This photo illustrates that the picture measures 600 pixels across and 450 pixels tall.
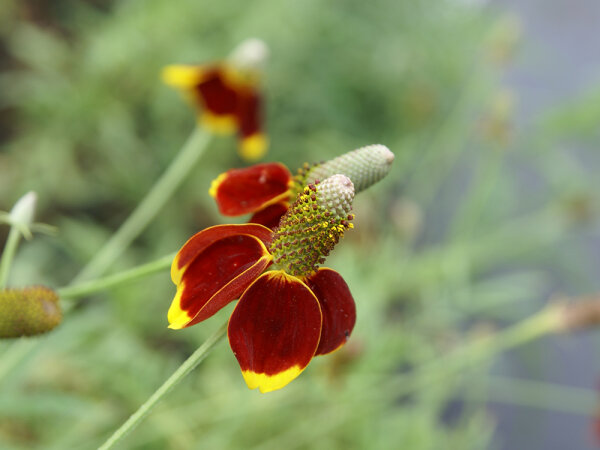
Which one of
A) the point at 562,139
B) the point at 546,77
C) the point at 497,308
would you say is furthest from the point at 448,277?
the point at 546,77

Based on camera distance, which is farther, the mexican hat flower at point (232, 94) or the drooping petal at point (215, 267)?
the mexican hat flower at point (232, 94)

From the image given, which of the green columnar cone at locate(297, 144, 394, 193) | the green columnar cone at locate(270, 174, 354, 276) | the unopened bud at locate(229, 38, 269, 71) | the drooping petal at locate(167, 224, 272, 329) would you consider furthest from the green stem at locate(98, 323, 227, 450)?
the unopened bud at locate(229, 38, 269, 71)

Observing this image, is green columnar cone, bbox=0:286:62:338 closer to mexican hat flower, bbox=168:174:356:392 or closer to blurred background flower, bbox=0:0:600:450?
mexican hat flower, bbox=168:174:356:392

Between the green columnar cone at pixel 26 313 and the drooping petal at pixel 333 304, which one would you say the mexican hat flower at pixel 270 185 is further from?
the green columnar cone at pixel 26 313

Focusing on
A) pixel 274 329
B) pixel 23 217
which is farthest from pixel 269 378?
pixel 23 217

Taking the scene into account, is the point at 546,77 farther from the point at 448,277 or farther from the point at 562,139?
the point at 448,277

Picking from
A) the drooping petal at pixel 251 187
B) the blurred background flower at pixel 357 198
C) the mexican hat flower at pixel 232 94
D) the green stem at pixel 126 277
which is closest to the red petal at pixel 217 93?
the mexican hat flower at pixel 232 94
